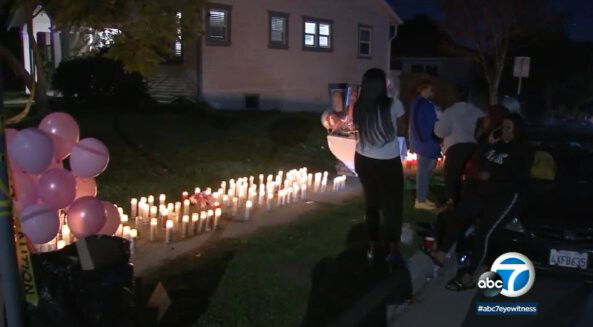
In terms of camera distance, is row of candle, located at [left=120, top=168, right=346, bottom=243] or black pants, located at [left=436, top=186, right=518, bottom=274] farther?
row of candle, located at [left=120, top=168, right=346, bottom=243]

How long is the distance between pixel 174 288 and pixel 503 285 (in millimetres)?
2941

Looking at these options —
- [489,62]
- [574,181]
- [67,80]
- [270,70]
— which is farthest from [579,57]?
[574,181]

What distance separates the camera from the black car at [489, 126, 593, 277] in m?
5.86

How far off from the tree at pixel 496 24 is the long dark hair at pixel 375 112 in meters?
27.6

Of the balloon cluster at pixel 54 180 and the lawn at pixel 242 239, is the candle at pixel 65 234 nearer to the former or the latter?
the lawn at pixel 242 239

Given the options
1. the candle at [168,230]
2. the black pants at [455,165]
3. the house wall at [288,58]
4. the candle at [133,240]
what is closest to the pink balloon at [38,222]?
the candle at [133,240]

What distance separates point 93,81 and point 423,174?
420 inches

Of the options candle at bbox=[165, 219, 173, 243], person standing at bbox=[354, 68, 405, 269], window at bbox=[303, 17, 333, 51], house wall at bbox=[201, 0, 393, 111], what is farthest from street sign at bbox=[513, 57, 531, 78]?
candle at bbox=[165, 219, 173, 243]

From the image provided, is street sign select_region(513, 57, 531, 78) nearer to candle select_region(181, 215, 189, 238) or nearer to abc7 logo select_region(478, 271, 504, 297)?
abc7 logo select_region(478, 271, 504, 297)

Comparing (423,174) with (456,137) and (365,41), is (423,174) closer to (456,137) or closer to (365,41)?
(456,137)

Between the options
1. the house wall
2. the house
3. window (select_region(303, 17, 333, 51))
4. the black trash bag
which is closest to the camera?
the black trash bag

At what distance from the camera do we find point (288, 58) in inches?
907

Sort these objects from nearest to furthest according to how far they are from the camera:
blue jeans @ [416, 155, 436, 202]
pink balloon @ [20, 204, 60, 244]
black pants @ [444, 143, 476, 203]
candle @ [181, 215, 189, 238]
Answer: pink balloon @ [20, 204, 60, 244], candle @ [181, 215, 189, 238], black pants @ [444, 143, 476, 203], blue jeans @ [416, 155, 436, 202]

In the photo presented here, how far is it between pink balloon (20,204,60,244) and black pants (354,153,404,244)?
3.07 meters
